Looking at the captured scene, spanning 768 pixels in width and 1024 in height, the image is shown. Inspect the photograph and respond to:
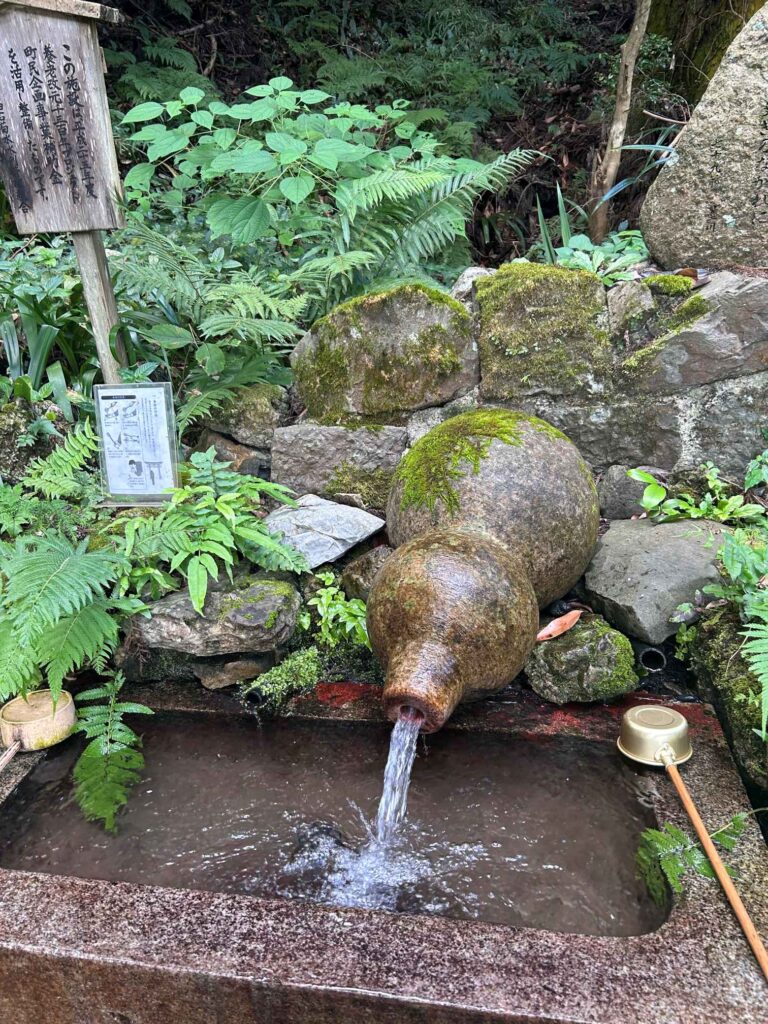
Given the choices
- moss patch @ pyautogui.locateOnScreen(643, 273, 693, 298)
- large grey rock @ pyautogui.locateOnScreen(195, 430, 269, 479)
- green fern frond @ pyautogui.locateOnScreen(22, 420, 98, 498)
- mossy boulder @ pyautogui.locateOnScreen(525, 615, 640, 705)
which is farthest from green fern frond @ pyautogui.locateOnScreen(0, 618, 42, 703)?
moss patch @ pyautogui.locateOnScreen(643, 273, 693, 298)

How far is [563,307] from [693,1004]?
3525 millimetres

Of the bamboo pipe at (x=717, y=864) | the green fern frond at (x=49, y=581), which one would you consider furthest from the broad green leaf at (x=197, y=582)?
the bamboo pipe at (x=717, y=864)

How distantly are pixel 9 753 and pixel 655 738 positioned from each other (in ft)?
8.65

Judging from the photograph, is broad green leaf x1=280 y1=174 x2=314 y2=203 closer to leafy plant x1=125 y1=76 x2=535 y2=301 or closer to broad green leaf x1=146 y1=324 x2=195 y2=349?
leafy plant x1=125 y1=76 x2=535 y2=301

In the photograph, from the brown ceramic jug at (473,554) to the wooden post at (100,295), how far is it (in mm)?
2009

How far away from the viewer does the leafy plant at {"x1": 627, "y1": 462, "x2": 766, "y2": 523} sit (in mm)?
3830

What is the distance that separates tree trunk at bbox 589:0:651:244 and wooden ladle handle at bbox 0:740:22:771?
16.5 ft

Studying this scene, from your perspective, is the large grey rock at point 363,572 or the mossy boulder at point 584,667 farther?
the large grey rock at point 363,572

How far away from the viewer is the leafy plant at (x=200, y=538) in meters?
3.45

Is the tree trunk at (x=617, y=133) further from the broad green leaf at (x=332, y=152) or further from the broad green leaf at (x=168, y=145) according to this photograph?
the broad green leaf at (x=168, y=145)

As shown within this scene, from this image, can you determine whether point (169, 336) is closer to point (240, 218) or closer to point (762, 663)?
point (240, 218)

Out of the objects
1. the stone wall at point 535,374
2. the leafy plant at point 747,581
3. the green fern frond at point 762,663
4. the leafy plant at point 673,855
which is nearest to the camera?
the leafy plant at point 673,855

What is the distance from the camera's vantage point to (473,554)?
296cm

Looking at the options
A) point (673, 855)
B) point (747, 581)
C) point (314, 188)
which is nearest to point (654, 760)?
point (673, 855)
